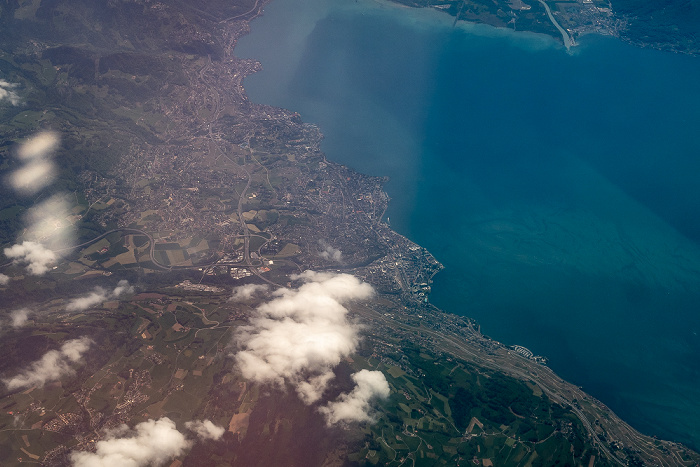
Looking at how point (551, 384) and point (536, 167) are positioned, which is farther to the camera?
point (536, 167)

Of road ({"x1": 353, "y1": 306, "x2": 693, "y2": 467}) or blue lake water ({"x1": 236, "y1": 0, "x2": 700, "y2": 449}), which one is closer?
road ({"x1": 353, "y1": 306, "x2": 693, "y2": 467})

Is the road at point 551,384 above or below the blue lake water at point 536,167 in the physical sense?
below

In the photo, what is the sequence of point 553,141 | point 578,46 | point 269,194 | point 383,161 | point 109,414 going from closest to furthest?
point 109,414 < point 269,194 < point 383,161 < point 553,141 < point 578,46

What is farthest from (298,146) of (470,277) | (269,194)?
(470,277)

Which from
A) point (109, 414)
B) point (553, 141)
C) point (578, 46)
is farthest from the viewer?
point (578, 46)

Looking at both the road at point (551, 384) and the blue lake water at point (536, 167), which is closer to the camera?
the road at point (551, 384)

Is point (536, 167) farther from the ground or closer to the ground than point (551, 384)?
farther from the ground

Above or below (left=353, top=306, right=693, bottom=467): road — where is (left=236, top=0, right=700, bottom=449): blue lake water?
above

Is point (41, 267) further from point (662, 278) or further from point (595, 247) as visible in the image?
point (662, 278)
